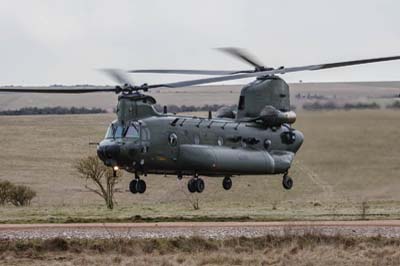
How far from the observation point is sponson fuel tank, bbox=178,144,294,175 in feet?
168

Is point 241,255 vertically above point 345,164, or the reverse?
point 345,164

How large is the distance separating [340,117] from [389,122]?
2.69 meters

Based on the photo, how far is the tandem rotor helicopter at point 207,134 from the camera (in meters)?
48.9

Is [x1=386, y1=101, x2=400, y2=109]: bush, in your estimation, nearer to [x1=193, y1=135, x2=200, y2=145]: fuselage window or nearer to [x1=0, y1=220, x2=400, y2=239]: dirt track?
[x1=0, y1=220, x2=400, y2=239]: dirt track

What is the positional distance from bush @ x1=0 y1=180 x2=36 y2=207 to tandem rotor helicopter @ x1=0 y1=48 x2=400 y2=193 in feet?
83.2

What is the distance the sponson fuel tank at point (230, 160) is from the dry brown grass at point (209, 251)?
1022 cm

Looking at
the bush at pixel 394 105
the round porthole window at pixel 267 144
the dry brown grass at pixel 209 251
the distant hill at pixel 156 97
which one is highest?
the distant hill at pixel 156 97

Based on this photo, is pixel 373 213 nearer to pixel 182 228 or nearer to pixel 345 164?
pixel 345 164

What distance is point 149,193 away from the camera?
85.5 metres

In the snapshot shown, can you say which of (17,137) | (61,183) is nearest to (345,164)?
(61,183)

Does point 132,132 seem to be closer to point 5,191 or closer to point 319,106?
point 319,106

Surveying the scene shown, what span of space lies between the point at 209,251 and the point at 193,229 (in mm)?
4654

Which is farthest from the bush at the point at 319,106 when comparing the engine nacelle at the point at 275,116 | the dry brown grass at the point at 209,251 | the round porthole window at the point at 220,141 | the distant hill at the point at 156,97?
the distant hill at the point at 156,97

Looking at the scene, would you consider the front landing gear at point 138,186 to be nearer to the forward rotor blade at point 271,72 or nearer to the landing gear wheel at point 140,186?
the landing gear wheel at point 140,186
